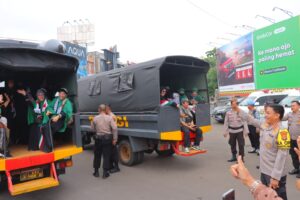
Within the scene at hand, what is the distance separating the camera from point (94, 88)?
8953 millimetres

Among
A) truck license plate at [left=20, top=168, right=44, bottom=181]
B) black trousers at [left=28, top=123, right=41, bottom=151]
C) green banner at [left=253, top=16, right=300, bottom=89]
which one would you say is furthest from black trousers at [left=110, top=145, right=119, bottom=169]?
green banner at [left=253, top=16, right=300, bottom=89]

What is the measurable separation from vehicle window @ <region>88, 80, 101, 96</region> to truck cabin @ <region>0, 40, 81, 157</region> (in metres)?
2.31

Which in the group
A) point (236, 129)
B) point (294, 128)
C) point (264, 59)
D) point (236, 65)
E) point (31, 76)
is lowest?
point (236, 129)

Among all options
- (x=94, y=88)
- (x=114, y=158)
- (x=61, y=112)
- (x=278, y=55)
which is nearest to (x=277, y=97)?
(x=94, y=88)

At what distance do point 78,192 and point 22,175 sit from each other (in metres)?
1.19

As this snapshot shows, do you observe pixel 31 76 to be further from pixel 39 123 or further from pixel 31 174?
pixel 31 174

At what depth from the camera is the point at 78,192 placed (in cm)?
552

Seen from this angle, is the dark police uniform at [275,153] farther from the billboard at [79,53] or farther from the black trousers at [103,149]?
the billboard at [79,53]

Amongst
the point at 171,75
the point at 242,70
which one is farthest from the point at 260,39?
the point at 171,75

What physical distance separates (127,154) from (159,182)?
1.89 m

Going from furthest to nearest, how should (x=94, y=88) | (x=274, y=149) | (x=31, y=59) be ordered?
(x=94, y=88) → (x=31, y=59) → (x=274, y=149)

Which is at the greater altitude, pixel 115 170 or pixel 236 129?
pixel 236 129

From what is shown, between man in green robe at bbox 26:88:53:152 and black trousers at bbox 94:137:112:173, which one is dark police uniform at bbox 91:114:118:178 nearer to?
black trousers at bbox 94:137:112:173

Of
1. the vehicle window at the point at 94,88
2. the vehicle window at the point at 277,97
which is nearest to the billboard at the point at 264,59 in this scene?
the vehicle window at the point at 277,97
